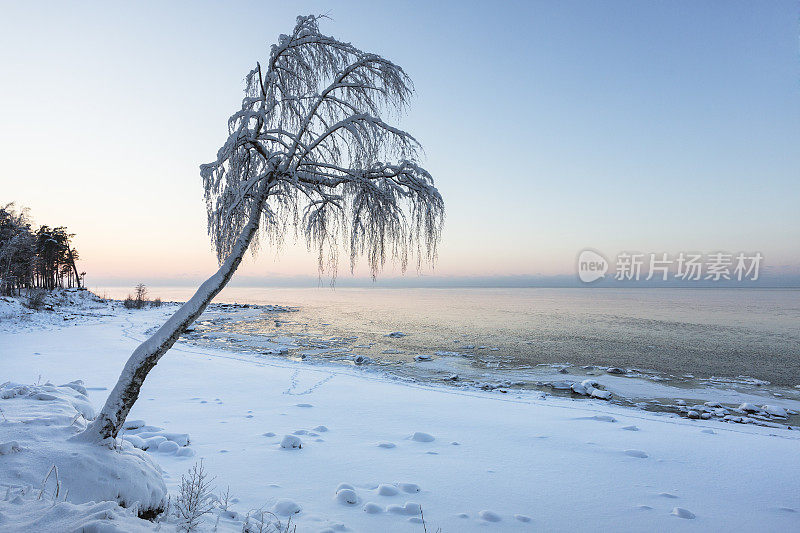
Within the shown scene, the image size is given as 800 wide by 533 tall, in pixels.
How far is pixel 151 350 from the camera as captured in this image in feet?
12.5

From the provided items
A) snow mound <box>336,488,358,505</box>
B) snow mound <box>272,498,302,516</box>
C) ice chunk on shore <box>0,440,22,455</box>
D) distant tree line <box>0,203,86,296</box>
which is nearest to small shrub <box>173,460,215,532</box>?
snow mound <box>272,498,302,516</box>

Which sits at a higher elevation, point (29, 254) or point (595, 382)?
point (29, 254)

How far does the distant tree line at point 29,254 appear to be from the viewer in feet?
115

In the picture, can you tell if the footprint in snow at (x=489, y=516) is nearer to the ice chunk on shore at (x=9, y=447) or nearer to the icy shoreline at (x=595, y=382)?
the ice chunk on shore at (x=9, y=447)

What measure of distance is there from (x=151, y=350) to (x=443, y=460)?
12.3 ft

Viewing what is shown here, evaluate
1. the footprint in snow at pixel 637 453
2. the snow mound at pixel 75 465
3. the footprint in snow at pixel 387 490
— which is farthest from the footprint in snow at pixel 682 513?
the snow mound at pixel 75 465

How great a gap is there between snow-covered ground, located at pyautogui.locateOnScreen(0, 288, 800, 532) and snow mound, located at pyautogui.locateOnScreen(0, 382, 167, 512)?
0.04 meters

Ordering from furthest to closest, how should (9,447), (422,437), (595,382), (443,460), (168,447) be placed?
(595,382), (422,437), (443,460), (168,447), (9,447)

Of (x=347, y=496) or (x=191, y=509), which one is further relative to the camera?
(x=347, y=496)

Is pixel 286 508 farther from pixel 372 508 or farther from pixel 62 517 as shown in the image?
pixel 62 517

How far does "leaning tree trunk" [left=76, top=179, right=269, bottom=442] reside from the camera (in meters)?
3.66

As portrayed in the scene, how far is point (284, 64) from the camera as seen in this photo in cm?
462

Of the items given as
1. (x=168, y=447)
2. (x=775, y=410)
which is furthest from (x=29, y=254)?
(x=775, y=410)

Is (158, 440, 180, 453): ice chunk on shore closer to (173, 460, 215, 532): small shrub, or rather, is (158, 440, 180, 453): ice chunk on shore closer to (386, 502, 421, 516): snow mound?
(173, 460, 215, 532): small shrub
